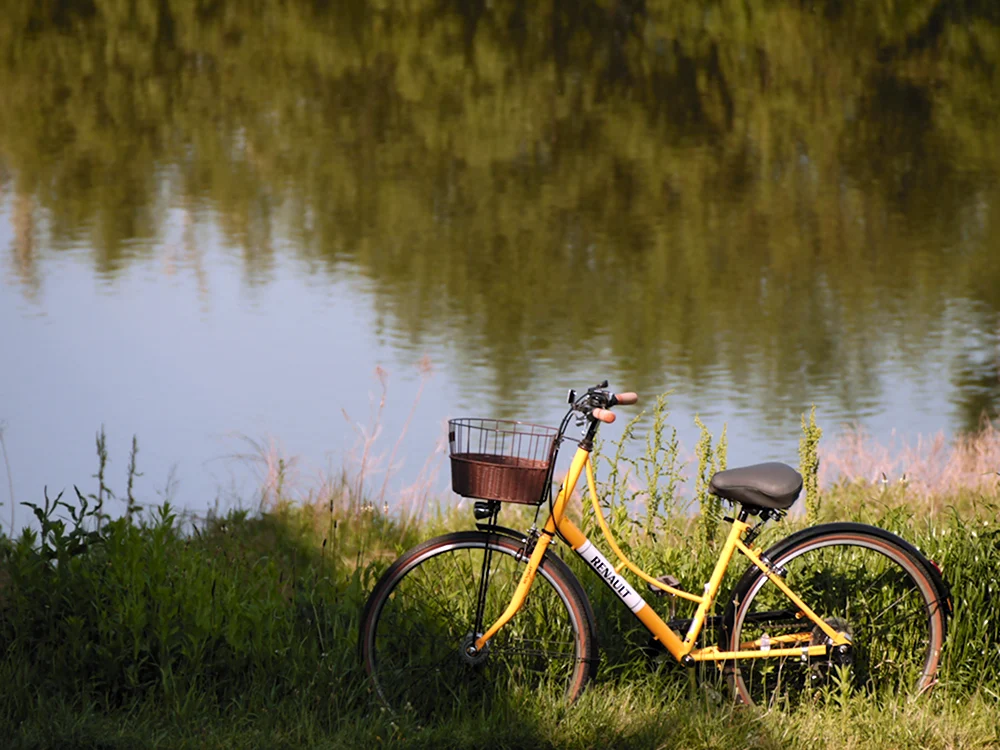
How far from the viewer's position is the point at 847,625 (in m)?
4.48

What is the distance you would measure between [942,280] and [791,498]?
18168mm

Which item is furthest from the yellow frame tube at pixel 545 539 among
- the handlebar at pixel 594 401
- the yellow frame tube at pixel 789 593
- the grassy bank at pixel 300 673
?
the yellow frame tube at pixel 789 593

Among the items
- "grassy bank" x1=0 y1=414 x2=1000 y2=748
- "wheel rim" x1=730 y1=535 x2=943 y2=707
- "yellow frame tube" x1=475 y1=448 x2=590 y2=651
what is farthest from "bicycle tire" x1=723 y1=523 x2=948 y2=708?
"yellow frame tube" x1=475 y1=448 x2=590 y2=651

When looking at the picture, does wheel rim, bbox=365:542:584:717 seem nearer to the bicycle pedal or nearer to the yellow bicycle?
the yellow bicycle

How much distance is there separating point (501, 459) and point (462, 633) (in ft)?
2.61

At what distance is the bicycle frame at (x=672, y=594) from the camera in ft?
14.0

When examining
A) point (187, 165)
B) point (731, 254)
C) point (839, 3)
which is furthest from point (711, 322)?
point (839, 3)

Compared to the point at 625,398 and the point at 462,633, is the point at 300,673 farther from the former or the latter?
the point at 625,398

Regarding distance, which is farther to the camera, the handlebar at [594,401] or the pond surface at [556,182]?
the pond surface at [556,182]

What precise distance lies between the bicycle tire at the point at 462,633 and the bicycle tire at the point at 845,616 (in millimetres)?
563

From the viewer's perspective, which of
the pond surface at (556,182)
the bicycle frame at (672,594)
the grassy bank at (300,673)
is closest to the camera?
the grassy bank at (300,673)

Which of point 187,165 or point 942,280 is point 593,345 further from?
point 187,165

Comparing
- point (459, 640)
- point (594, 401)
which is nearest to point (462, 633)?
point (459, 640)

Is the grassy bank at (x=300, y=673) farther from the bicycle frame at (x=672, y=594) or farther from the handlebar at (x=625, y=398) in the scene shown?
the handlebar at (x=625, y=398)
